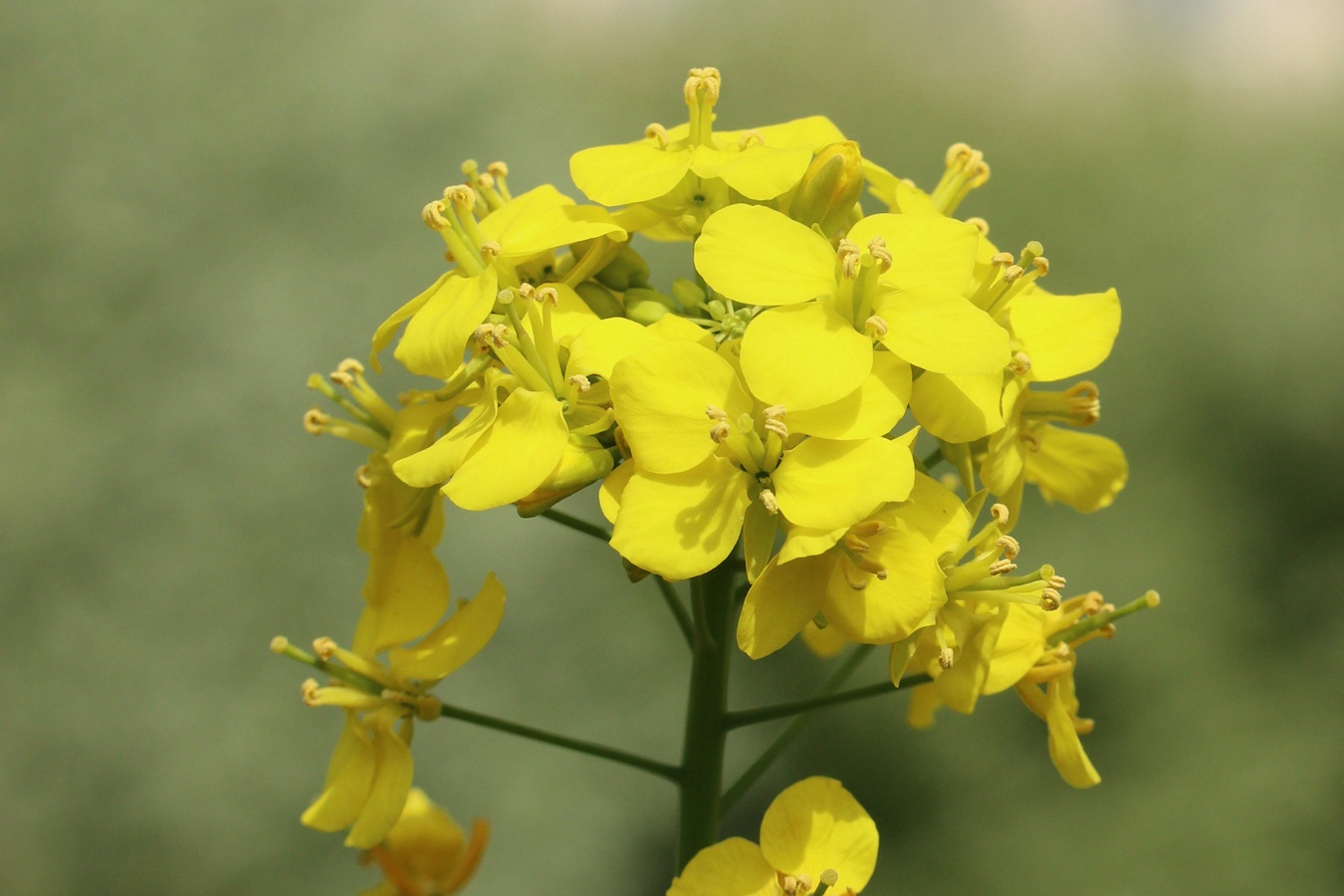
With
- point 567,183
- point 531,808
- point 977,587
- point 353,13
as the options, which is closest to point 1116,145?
point 567,183

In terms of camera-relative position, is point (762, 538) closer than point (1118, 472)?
Yes

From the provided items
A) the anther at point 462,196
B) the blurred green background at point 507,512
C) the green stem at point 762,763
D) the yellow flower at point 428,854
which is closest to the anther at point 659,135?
the anther at point 462,196

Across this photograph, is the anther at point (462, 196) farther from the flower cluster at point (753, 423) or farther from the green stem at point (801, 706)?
the green stem at point (801, 706)

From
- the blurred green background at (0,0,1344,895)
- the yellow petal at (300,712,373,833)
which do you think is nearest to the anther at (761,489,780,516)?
the yellow petal at (300,712,373,833)

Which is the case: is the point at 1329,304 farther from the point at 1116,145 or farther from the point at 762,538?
the point at 762,538

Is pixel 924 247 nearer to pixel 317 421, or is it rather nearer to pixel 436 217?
pixel 436 217

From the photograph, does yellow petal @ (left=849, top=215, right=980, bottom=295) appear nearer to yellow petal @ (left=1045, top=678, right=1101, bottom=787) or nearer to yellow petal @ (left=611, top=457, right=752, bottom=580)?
yellow petal @ (left=611, top=457, right=752, bottom=580)
